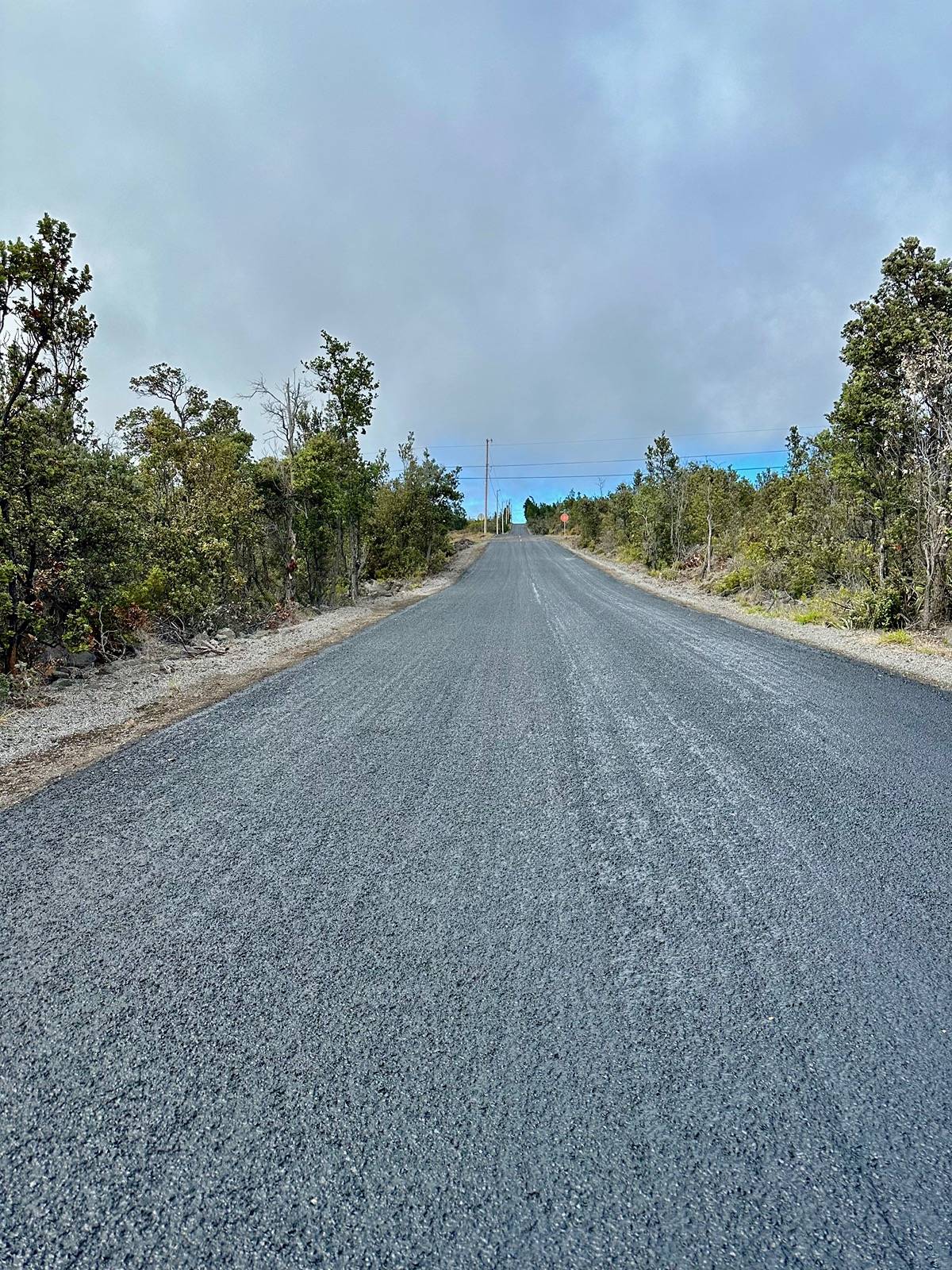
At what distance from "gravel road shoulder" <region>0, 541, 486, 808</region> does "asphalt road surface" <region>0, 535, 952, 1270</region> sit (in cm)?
51

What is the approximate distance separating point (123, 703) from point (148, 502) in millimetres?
4230

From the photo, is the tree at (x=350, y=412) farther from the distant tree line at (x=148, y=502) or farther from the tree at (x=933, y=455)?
the tree at (x=933, y=455)

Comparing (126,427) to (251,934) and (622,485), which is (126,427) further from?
(622,485)

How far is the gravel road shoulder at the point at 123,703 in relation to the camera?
12.9 feet

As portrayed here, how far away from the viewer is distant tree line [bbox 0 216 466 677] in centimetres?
562

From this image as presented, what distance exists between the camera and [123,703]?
17.8 ft

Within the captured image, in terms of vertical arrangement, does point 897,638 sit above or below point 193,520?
below

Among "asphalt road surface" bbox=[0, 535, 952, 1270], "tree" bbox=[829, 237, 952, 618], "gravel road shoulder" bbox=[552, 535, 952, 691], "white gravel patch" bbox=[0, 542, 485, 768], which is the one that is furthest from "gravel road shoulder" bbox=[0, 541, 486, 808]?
"tree" bbox=[829, 237, 952, 618]

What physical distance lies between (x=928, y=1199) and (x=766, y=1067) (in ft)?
1.24

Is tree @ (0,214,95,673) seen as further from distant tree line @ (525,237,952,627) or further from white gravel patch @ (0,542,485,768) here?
distant tree line @ (525,237,952,627)

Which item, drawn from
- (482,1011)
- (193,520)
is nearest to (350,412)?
(193,520)

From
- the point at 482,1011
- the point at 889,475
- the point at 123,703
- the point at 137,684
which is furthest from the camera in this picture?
the point at 889,475

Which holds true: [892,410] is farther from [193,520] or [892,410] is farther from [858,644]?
[193,520]

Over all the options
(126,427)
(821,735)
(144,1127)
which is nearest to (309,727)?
(144,1127)
